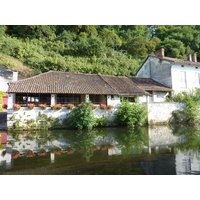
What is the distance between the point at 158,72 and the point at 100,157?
18.9 m

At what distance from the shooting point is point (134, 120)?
14.5 meters

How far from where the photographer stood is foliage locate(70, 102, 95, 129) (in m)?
13.2

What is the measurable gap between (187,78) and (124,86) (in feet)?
31.6

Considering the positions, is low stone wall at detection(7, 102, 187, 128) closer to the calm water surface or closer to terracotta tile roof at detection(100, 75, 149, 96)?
terracotta tile roof at detection(100, 75, 149, 96)

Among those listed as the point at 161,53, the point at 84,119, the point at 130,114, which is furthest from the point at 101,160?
the point at 161,53

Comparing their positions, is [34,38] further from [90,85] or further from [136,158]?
[136,158]

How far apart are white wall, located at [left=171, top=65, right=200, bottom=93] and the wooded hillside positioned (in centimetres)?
1299

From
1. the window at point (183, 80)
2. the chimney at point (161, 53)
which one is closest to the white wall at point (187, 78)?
the window at point (183, 80)

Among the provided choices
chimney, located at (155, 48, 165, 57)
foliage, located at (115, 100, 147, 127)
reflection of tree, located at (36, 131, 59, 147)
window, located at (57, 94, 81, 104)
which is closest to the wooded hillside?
chimney, located at (155, 48, 165, 57)

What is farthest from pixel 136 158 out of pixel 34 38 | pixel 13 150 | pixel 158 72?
pixel 34 38

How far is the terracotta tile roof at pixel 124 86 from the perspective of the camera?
16.4 meters

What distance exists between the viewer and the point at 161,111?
655 inches

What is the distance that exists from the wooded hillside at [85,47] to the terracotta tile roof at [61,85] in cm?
1024

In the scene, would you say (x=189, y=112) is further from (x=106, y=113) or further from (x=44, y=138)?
(x=44, y=138)
